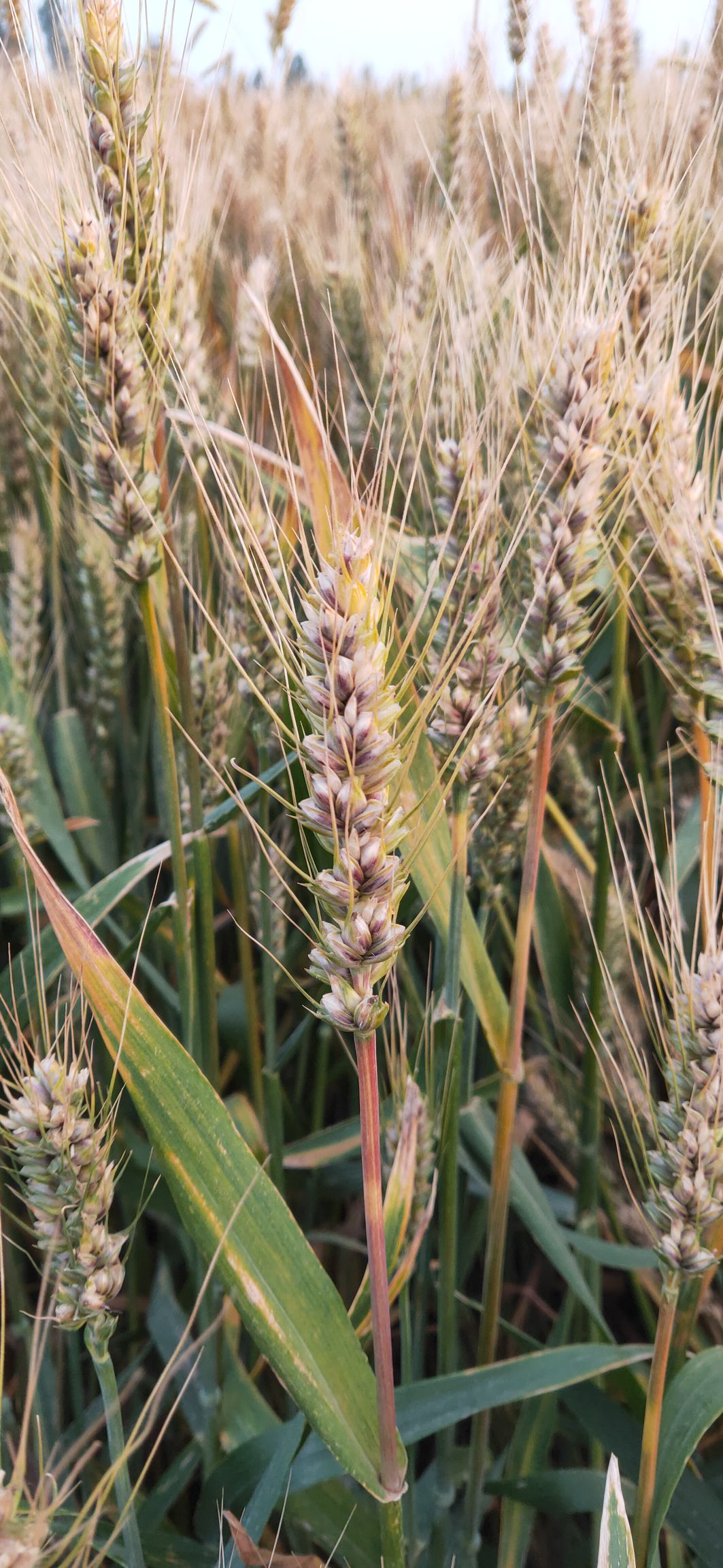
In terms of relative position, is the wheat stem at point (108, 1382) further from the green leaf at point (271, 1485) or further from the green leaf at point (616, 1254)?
the green leaf at point (616, 1254)

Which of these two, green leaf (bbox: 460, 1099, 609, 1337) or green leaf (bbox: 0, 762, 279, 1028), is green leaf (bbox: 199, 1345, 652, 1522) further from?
green leaf (bbox: 0, 762, 279, 1028)

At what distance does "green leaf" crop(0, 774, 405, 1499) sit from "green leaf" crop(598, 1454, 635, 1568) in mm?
136

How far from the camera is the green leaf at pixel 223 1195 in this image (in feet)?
2.11

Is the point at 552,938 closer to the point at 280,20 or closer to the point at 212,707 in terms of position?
the point at 212,707

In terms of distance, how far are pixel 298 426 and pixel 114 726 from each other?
748 millimetres

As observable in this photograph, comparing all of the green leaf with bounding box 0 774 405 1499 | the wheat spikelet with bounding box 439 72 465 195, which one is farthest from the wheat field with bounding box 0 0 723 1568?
the wheat spikelet with bounding box 439 72 465 195

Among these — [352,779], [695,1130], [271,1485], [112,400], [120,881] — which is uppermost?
[112,400]

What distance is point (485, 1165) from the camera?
1.09 meters

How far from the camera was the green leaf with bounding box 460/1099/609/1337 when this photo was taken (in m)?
0.92

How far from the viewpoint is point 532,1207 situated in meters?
0.93

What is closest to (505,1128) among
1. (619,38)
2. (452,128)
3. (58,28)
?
(58,28)

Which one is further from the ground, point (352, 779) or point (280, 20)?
point (280, 20)

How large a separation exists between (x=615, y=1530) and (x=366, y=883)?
402mm

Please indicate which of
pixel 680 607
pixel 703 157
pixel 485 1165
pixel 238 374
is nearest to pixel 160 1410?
pixel 485 1165
